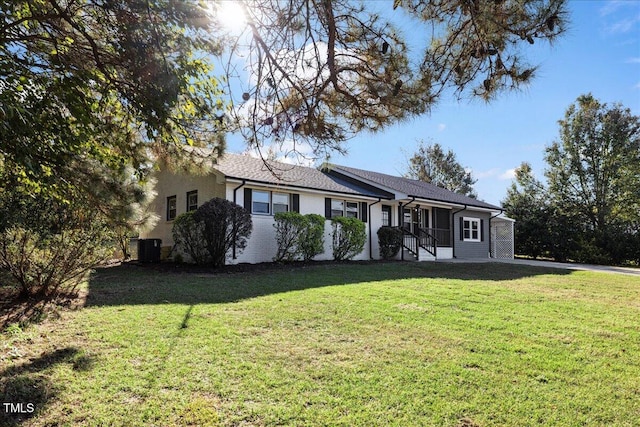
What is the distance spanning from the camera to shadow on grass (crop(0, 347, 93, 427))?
3029 millimetres

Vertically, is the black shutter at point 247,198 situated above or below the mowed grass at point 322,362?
above

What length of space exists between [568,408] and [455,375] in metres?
0.96

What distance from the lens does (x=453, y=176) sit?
126 feet

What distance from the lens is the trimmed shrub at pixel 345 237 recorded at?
A: 50.1 feet


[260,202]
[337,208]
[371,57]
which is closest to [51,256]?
[371,57]

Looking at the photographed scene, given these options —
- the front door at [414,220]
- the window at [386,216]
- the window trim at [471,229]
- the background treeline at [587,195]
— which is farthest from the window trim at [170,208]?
the background treeline at [587,195]

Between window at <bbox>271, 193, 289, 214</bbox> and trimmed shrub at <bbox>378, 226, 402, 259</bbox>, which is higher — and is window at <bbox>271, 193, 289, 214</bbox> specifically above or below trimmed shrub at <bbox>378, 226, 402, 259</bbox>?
above

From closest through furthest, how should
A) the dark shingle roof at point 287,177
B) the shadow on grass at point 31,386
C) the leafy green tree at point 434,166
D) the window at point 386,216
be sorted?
1. the shadow on grass at point 31,386
2. the dark shingle roof at point 287,177
3. the window at point 386,216
4. the leafy green tree at point 434,166

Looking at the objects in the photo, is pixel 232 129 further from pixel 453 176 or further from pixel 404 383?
pixel 453 176

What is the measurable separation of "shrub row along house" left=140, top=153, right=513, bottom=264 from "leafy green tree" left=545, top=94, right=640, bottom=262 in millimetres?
5962

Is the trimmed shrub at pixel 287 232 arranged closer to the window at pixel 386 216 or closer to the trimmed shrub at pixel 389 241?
the trimmed shrub at pixel 389 241

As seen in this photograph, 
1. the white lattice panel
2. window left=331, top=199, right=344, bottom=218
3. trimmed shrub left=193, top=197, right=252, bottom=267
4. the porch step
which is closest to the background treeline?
the white lattice panel

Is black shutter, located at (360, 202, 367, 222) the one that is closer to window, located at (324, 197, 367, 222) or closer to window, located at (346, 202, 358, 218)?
window, located at (324, 197, 367, 222)

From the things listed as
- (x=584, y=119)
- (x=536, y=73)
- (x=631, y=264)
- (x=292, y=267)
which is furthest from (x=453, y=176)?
(x=536, y=73)
